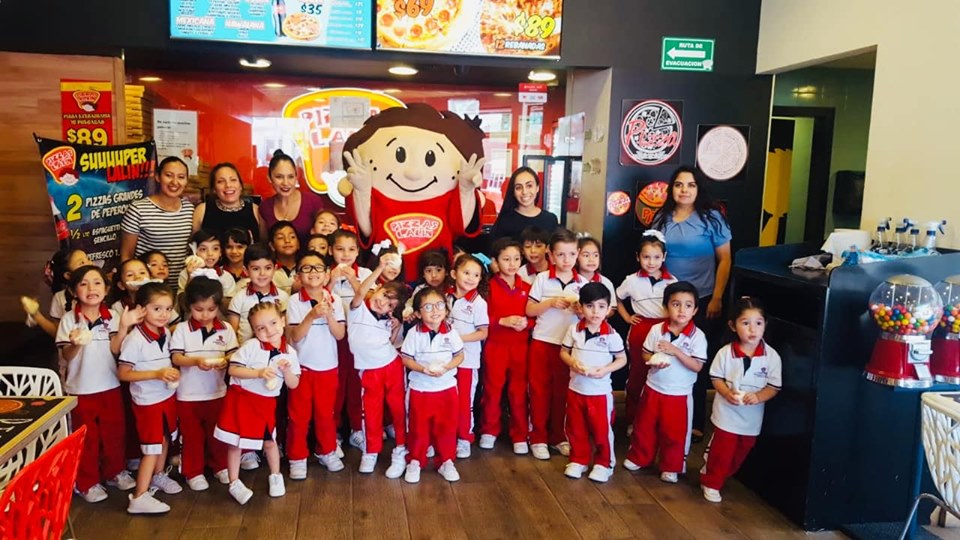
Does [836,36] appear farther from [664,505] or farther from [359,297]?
[359,297]

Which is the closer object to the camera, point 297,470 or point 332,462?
point 297,470

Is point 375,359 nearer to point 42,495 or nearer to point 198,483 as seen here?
point 198,483

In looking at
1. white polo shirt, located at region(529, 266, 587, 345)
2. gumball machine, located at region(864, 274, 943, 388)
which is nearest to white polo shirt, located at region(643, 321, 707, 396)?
white polo shirt, located at region(529, 266, 587, 345)

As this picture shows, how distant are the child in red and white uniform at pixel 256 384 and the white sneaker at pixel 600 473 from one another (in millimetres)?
1570

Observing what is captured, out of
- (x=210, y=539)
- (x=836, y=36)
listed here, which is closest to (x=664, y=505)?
(x=210, y=539)

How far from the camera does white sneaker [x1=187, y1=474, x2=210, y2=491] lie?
11.1 feet

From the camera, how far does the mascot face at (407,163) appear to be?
4285mm

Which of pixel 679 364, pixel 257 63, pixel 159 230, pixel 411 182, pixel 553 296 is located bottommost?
pixel 679 364

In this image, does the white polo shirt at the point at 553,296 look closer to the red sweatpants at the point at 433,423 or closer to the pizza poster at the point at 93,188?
the red sweatpants at the point at 433,423

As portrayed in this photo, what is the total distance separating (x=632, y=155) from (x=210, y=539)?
134 inches

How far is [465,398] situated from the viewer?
3783 millimetres

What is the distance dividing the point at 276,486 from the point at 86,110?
2.80m

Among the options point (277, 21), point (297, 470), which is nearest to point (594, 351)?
point (297, 470)

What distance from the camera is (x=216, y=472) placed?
3.51 metres
